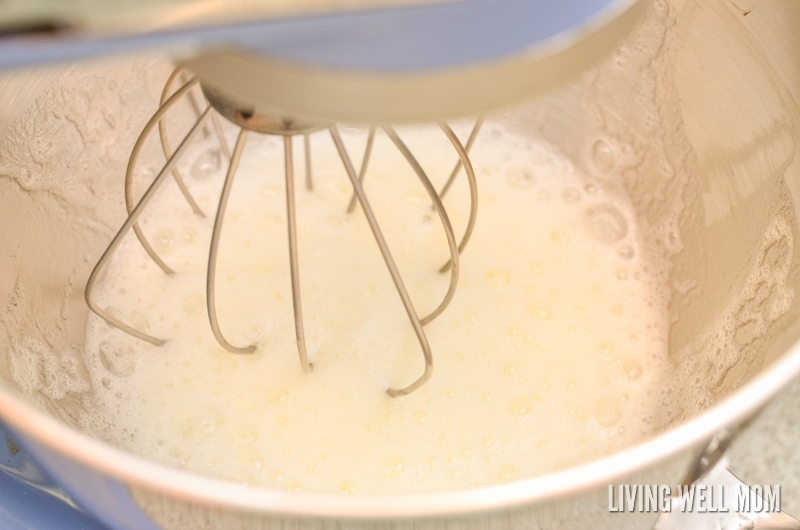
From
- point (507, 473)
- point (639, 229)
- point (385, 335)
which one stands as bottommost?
point (507, 473)

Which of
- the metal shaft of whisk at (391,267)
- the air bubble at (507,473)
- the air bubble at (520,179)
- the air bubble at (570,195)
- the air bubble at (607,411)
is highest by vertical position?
the air bubble at (520,179)

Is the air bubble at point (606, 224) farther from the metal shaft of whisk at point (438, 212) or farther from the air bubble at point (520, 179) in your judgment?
the metal shaft of whisk at point (438, 212)

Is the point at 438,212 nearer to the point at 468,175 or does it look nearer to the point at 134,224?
the point at 468,175

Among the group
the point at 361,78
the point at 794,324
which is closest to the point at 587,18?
the point at 361,78

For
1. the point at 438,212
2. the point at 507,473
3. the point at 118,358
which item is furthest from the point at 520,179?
the point at 118,358

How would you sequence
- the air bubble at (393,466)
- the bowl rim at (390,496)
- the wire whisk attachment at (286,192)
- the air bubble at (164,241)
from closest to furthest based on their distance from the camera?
1. the bowl rim at (390,496)
2. the wire whisk attachment at (286,192)
3. the air bubble at (393,466)
4. the air bubble at (164,241)

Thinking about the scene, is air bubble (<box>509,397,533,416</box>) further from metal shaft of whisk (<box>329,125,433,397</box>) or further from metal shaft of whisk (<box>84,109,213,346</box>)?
metal shaft of whisk (<box>84,109,213,346</box>)

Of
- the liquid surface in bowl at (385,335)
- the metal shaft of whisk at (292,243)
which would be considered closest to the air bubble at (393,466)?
the liquid surface in bowl at (385,335)
